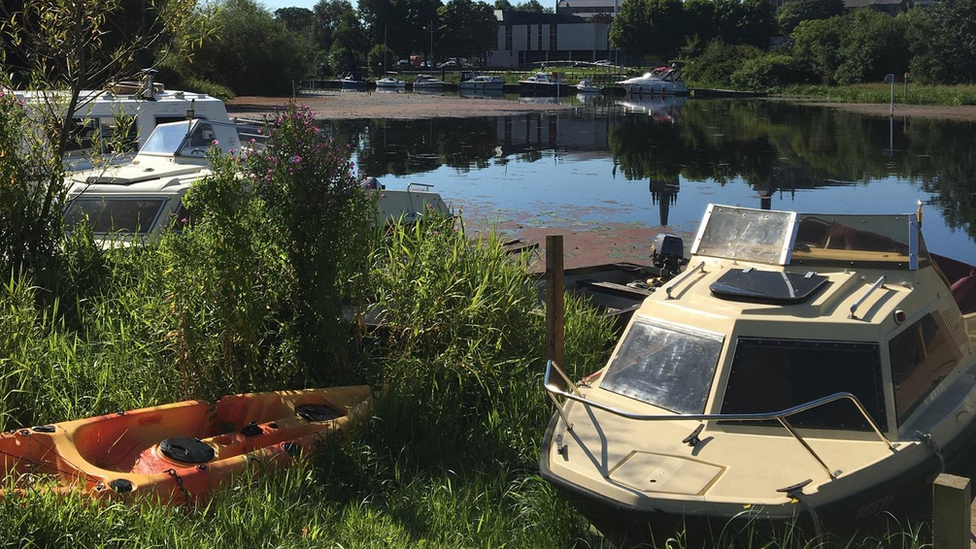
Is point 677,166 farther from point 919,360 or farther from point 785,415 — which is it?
point 785,415

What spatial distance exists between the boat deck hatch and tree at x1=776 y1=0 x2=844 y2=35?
12501 cm

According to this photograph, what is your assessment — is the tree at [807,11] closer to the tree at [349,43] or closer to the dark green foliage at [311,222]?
the tree at [349,43]

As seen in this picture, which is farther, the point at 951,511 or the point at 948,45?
the point at 948,45

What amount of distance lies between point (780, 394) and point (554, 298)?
6.43ft

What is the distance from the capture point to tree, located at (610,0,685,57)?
105562 millimetres

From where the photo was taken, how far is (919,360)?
290 inches

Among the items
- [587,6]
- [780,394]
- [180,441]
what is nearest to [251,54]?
[180,441]

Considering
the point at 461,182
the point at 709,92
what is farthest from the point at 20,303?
the point at 709,92

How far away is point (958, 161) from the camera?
29094mm

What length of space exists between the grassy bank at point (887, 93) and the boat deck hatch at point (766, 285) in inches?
2082

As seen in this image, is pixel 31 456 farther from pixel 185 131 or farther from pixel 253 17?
pixel 253 17

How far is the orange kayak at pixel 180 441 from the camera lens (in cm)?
608

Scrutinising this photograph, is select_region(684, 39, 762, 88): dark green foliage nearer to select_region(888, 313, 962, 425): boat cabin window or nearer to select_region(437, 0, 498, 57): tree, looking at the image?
select_region(437, 0, 498, 57): tree

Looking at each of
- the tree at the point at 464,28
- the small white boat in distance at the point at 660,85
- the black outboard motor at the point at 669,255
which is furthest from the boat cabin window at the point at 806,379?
the tree at the point at 464,28
